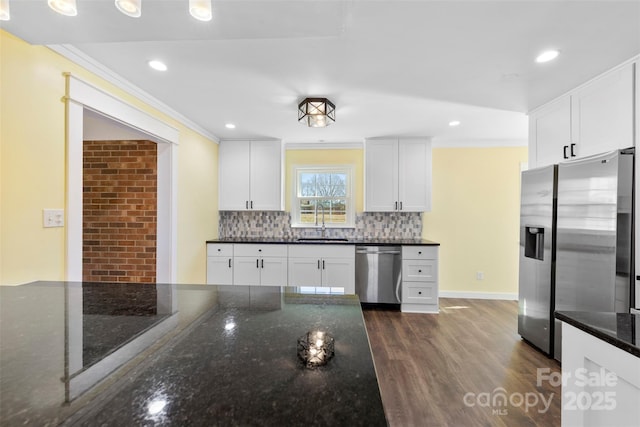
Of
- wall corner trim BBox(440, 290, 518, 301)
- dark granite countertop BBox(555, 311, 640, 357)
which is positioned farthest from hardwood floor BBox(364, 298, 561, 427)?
dark granite countertop BBox(555, 311, 640, 357)

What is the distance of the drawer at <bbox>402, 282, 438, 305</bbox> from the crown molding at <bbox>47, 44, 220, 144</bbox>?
10.8ft

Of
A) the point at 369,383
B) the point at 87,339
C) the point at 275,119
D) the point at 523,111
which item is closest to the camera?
the point at 369,383

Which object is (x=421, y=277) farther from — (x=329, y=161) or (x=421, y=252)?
(x=329, y=161)

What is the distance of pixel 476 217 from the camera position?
4102 millimetres

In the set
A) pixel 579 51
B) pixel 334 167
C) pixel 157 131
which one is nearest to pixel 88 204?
pixel 157 131

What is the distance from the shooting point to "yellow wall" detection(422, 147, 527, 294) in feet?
13.3

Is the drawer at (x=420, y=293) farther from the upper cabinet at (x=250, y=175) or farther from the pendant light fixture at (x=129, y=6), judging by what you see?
the pendant light fixture at (x=129, y=6)

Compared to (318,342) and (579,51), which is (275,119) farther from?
(318,342)

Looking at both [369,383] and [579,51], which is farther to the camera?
[579,51]

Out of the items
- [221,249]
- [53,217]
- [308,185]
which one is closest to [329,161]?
[308,185]

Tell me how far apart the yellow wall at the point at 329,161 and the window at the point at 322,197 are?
8cm

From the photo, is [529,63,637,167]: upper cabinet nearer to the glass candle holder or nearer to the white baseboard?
the white baseboard

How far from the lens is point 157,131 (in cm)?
261

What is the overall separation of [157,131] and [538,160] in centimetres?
363
